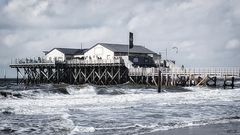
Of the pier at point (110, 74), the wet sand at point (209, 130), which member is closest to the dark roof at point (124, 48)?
the pier at point (110, 74)

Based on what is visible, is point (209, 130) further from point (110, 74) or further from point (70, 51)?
point (70, 51)

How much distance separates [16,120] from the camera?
2080cm

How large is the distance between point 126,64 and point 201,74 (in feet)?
41.1

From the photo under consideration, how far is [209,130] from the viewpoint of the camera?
1848cm

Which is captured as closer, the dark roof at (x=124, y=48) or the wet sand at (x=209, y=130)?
the wet sand at (x=209, y=130)

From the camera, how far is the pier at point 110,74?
5588 cm

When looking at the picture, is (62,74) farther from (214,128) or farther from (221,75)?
(214,128)

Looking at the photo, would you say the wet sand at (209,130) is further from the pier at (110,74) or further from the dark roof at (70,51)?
the dark roof at (70,51)

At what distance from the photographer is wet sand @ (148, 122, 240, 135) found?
1759cm

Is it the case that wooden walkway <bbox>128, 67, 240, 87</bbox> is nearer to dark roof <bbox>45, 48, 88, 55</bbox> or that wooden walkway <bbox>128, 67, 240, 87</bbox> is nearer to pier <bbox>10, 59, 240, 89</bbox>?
pier <bbox>10, 59, 240, 89</bbox>

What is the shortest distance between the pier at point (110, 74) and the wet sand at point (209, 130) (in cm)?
2903

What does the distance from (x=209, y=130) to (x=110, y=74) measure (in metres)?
47.2

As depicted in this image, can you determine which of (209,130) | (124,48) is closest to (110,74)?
(124,48)

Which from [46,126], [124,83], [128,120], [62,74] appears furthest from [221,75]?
[46,126]
